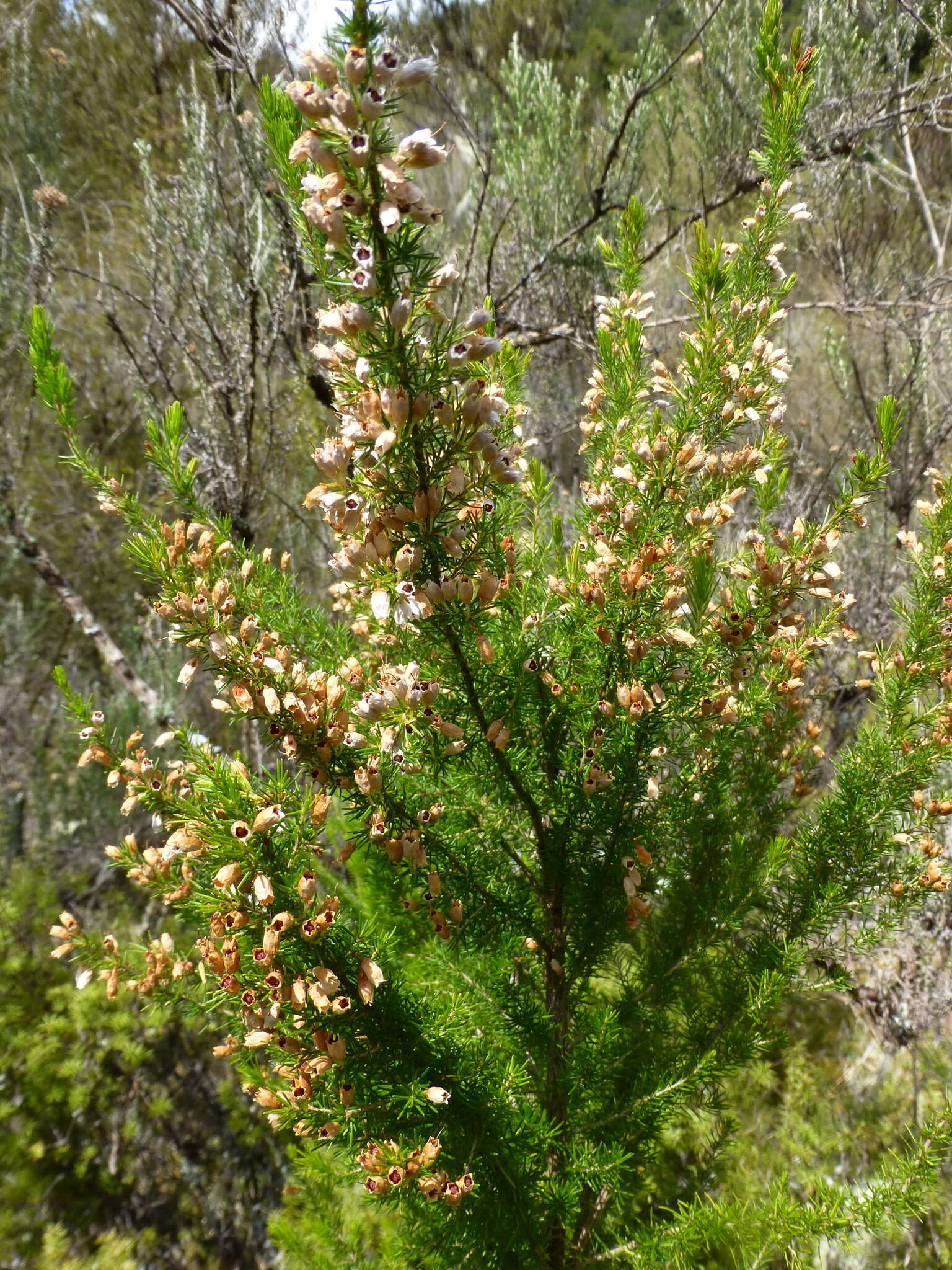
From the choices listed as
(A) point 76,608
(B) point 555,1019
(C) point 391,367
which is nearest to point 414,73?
(C) point 391,367

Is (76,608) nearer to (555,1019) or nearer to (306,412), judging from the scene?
(306,412)

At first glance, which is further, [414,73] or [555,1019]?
[555,1019]

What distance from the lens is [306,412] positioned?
3.60 metres

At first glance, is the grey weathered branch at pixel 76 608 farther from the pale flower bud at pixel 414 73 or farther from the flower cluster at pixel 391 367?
the pale flower bud at pixel 414 73

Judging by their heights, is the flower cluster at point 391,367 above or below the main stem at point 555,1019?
above

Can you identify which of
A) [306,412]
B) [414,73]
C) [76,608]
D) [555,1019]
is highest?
[306,412]

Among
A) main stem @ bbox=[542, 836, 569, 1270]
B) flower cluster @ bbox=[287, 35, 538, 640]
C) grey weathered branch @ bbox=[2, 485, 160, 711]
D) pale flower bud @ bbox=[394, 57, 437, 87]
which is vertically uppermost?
pale flower bud @ bbox=[394, 57, 437, 87]

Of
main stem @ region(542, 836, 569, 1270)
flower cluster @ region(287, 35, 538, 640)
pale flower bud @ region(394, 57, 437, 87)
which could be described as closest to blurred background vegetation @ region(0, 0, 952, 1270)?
main stem @ region(542, 836, 569, 1270)

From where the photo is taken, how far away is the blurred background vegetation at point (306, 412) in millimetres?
2613

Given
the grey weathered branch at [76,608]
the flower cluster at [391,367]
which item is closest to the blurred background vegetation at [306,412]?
the grey weathered branch at [76,608]

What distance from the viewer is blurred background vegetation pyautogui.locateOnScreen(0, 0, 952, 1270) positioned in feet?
8.57

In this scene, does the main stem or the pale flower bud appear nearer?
the pale flower bud

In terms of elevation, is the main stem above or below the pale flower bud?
below

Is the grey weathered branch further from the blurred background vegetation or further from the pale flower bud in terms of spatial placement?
the pale flower bud
